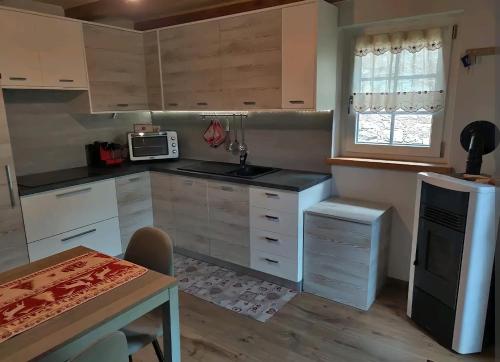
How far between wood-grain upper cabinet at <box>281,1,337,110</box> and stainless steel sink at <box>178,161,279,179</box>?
2.23 feet

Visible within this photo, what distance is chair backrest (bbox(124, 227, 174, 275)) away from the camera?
1.76 m

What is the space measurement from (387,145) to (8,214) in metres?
2.82

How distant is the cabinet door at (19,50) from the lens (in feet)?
8.49

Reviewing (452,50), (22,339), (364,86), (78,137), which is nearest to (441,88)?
(452,50)

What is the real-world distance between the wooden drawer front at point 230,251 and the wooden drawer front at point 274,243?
12 cm

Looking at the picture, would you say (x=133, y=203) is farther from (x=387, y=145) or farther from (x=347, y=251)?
(x=387, y=145)

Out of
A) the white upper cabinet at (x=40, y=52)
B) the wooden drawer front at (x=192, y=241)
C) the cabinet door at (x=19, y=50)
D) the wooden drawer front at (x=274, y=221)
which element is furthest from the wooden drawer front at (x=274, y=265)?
the cabinet door at (x=19, y=50)

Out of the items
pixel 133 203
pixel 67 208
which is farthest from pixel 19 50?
pixel 133 203

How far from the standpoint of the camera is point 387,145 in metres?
2.87

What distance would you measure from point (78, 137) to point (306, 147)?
2172 millimetres

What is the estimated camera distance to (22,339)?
1.14 m

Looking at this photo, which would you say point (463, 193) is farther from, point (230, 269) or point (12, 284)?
point (12, 284)

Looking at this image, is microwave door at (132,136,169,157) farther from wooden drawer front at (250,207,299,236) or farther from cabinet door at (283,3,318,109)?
cabinet door at (283,3,318,109)

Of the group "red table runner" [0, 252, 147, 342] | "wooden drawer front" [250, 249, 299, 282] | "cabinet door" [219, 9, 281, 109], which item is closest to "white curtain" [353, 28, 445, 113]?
"cabinet door" [219, 9, 281, 109]
